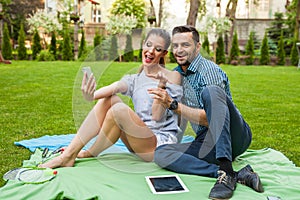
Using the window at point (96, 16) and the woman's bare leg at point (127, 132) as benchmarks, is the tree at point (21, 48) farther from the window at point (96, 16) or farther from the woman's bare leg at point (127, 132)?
the woman's bare leg at point (127, 132)

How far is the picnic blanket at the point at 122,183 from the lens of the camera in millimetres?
2318

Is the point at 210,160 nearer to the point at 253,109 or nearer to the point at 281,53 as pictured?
the point at 253,109

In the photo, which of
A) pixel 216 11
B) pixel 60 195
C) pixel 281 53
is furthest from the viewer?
pixel 216 11

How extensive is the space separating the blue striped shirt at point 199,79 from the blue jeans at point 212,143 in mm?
105

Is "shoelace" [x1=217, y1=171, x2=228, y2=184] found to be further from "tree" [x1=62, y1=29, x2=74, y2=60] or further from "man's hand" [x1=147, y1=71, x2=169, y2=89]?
"tree" [x1=62, y1=29, x2=74, y2=60]

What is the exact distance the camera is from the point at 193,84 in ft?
9.02

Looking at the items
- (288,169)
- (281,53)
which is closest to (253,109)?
(288,169)

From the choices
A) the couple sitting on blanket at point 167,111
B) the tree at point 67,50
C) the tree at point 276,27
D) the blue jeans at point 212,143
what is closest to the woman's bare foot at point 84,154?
the couple sitting on blanket at point 167,111

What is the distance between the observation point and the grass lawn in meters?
3.71

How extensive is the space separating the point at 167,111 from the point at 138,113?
20 cm

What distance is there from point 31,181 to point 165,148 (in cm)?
82

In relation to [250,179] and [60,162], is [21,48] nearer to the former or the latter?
[60,162]

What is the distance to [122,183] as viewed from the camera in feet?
8.15

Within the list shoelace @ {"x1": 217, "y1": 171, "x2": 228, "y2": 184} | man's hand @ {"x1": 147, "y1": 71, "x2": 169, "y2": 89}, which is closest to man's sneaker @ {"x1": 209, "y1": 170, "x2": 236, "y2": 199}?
shoelace @ {"x1": 217, "y1": 171, "x2": 228, "y2": 184}
